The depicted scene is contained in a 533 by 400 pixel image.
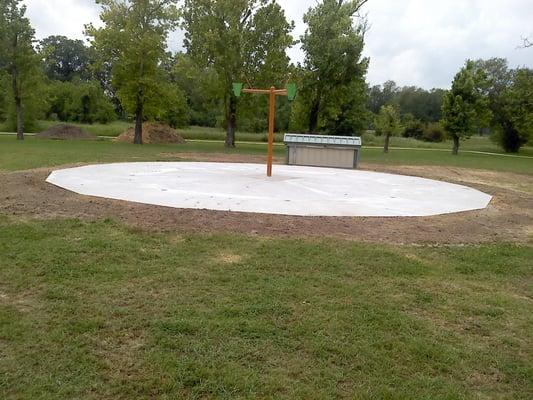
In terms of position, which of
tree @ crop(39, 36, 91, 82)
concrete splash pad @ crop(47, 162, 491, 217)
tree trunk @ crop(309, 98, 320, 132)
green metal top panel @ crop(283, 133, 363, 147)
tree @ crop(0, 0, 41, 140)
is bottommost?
concrete splash pad @ crop(47, 162, 491, 217)

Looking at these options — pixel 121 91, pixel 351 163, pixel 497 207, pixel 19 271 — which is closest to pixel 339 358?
pixel 19 271

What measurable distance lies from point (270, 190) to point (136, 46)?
1783 cm

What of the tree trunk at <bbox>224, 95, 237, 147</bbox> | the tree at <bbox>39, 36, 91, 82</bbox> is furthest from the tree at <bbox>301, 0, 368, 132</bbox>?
the tree at <bbox>39, 36, 91, 82</bbox>

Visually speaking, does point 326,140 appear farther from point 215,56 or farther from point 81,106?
point 81,106

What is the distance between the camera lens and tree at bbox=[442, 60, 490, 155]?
101ft

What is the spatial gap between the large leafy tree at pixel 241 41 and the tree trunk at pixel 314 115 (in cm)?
313

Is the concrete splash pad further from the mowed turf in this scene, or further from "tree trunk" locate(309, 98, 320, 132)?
"tree trunk" locate(309, 98, 320, 132)

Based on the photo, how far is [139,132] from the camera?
26156 mm

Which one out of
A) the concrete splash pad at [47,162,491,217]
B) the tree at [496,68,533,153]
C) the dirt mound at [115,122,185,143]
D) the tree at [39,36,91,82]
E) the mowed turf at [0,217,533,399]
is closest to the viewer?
the mowed turf at [0,217,533,399]

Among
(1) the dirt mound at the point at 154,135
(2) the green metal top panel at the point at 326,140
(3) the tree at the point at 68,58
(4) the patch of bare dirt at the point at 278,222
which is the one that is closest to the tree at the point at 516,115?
(2) the green metal top panel at the point at 326,140

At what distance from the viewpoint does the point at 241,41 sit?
2388 centimetres

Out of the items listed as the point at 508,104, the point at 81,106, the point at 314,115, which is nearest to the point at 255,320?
the point at 314,115

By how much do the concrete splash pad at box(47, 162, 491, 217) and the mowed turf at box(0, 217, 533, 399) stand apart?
7.01 feet

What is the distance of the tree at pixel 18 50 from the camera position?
23.5 metres
